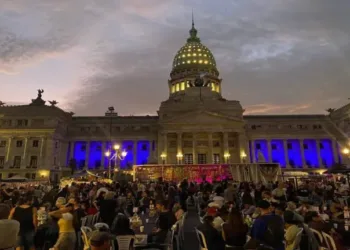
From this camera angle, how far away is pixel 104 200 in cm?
924

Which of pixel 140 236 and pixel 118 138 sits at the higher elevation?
pixel 118 138

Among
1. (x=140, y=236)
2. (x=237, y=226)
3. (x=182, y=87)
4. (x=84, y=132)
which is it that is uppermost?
(x=182, y=87)

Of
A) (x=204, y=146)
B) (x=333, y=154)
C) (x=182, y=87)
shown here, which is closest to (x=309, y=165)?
(x=333, y=154)

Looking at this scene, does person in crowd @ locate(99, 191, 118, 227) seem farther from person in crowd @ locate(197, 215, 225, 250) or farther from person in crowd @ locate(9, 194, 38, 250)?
person in crowd @ locate(197, 215, 225, 250)

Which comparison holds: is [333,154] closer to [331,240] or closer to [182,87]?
[182,87]

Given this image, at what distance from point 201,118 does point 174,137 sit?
7.08 meters

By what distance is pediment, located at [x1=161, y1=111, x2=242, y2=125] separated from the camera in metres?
53.6

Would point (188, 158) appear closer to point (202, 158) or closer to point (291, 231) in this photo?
point (202, 158)

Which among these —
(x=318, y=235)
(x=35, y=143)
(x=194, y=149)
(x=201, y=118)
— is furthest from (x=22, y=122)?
(x=318, y=235)

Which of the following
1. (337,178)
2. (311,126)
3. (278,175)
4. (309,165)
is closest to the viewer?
(278,175)

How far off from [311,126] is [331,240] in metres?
64.5

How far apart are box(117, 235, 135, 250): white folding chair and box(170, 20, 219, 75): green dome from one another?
268ft

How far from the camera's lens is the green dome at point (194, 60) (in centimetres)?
8662

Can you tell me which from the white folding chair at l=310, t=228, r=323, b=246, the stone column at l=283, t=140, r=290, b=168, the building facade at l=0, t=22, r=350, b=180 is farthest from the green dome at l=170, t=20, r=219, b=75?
the white folding chair at l=310, t=228, r=323, b=246
